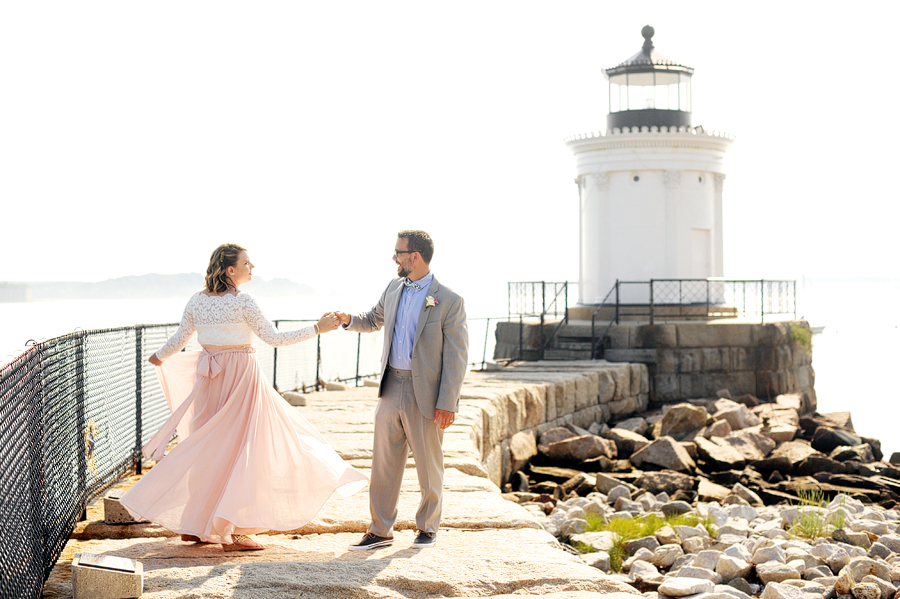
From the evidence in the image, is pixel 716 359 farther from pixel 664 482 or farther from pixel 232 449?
pixel 232 449

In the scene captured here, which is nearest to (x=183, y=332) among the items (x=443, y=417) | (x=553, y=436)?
(x=443, y=417)

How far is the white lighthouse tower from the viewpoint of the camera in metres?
19.0

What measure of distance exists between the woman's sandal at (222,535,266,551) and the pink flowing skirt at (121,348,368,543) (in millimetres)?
41

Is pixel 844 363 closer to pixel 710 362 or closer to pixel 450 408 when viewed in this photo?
pixel 710 362

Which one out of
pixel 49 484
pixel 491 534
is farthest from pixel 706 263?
pixel 49 484

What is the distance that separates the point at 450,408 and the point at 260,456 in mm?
1028

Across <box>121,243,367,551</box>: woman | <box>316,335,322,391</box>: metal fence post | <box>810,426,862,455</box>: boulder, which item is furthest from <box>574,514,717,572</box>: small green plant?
<box>810,426,862,455</box>: boulder

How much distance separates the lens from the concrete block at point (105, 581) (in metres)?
3.70

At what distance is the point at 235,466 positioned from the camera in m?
Answer: 4.65

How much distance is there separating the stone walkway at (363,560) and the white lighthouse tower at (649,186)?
13.6m

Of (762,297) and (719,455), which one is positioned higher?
(762,297)

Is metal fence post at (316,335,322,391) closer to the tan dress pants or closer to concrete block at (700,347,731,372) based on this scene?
the tan dress pants

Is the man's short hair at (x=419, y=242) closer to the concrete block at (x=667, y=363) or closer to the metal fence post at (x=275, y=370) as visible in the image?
the metal fence post at (x=275, y=370)

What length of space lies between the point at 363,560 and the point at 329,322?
4.93 feet
